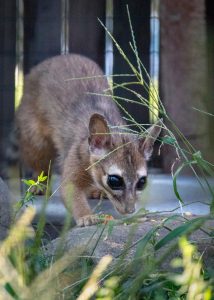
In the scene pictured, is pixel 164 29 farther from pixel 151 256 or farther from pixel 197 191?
pixel 151 256

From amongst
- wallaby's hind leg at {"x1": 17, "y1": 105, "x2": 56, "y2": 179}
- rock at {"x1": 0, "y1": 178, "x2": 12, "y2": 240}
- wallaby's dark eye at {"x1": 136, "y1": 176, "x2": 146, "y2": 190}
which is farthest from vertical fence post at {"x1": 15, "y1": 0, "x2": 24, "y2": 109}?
rock at {"x1": 0, "y1": 178, "x2": 12, "y2": 240}

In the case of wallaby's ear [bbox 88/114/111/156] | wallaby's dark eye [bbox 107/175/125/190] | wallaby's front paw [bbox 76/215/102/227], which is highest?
wallaby's ear [bbox 88/114/111/156]

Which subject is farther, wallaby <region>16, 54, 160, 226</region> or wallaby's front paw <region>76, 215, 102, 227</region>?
wallaby <region>16, 54, 160, 226</region>

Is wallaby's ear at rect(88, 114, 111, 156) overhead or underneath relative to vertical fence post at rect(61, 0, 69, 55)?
underneath

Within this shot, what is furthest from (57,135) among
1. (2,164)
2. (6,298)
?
(6,298)

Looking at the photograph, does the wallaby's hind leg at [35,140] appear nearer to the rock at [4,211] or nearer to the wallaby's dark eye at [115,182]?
the wallaby's dark eye at [115,182]

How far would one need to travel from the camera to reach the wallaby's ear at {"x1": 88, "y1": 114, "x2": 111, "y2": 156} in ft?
17.6

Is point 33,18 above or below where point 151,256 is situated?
above

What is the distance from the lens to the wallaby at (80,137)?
213 inches

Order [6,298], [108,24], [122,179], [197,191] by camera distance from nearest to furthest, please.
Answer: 1. [6,298]
2. [122,179]
3. [197,191]
4. [108,24]

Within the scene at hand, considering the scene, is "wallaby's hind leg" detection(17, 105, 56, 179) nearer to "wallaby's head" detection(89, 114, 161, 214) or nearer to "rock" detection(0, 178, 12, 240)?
"wallaby's head" detection(89, 114, 161, 214)

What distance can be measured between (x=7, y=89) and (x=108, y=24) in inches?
41.2

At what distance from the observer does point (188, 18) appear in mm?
6539

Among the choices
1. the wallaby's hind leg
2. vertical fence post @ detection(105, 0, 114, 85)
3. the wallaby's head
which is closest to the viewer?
the wallaby's head
